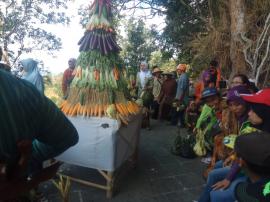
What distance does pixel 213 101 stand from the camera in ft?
15.6

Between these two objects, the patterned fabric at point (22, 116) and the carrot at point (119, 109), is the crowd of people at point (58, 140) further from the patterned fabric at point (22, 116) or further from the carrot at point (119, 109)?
the carrot at point (119, 109)

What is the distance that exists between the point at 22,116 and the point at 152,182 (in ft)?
11.6

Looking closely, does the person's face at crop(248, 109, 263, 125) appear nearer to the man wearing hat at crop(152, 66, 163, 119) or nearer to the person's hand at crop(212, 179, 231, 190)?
the person's hand at crop(212, 179, 231, 190)

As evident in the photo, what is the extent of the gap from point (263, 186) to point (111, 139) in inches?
89.4

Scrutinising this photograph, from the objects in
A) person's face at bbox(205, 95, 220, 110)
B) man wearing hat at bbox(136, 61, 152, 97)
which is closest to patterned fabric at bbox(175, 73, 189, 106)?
man wearing hat at bbox(136, 61, 152, 97)

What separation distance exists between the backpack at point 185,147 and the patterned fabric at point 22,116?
451 cm

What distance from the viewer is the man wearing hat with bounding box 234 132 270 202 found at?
1753 mm

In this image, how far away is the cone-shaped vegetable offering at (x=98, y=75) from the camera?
13.3ft

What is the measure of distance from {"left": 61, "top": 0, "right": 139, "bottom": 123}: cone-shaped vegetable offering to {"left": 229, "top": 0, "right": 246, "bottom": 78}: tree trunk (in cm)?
373

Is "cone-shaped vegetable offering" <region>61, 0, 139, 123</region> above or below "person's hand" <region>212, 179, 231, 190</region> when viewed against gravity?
above

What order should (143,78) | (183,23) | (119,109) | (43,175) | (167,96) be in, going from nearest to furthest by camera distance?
(43,175), (119,109), (143,78), (167,96), (183,23)

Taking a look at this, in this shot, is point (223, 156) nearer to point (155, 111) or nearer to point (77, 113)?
point (77, 113)

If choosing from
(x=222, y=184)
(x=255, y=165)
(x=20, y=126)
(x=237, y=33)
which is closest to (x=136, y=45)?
(x=237, y=33)

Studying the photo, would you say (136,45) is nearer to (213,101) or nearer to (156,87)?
(156,87)
